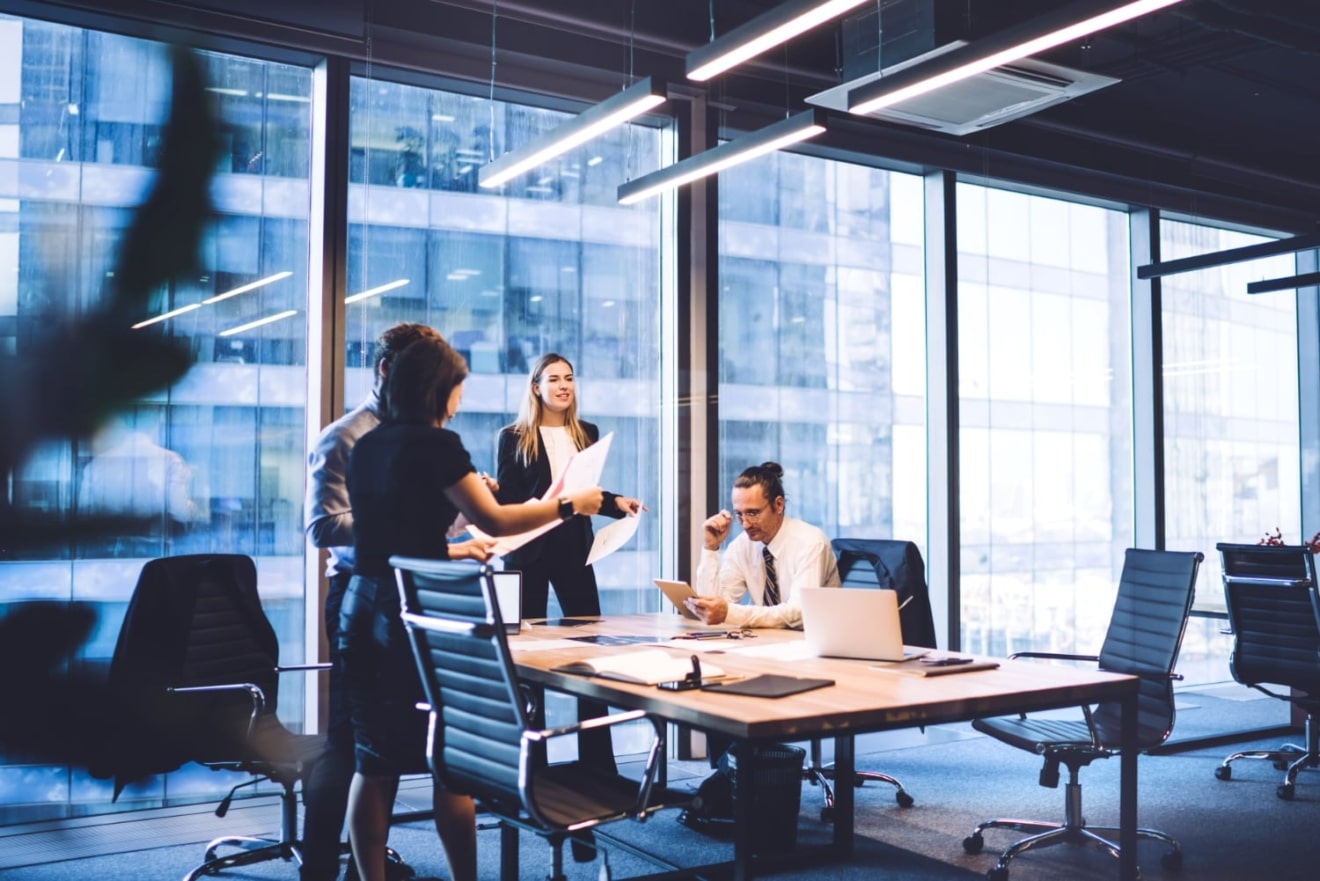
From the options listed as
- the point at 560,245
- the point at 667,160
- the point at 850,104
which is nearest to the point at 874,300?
the point at 667,160

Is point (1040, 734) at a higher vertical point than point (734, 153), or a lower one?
lower

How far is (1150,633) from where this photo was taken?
146 inches

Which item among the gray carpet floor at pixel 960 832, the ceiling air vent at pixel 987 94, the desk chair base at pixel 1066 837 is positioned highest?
the ceiling air vent at pixel 987 94

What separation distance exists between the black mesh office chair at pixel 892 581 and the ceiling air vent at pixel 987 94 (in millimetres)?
1944

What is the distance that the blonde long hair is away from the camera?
4094mm

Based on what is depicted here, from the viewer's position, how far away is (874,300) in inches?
245

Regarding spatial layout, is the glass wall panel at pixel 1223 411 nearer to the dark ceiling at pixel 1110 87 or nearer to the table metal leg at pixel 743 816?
the dark ceiling at pixel 1110 87

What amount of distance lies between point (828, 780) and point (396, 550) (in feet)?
8.48

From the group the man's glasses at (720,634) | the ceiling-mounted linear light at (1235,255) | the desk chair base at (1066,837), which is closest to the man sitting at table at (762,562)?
the man's glasses at (720,634)

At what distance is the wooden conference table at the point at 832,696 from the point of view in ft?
7.44

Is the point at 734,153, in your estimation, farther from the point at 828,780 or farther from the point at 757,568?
the point at 828,780

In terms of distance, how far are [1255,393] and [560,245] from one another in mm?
5008

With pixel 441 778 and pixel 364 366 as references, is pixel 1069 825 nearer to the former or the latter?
pixel 441 778

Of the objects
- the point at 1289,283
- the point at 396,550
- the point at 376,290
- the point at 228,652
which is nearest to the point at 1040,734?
the point at 396,550
